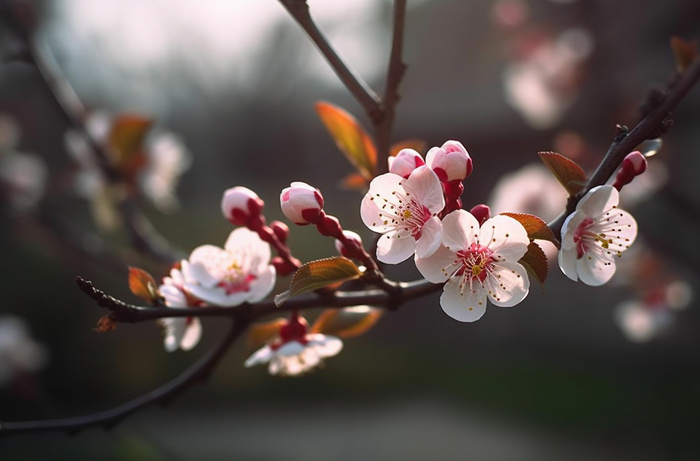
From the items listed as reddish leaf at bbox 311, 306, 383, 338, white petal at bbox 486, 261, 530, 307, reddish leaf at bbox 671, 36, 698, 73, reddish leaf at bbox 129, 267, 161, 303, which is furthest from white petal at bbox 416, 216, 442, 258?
reddish leaf at bbox 671, 36, 698, 73

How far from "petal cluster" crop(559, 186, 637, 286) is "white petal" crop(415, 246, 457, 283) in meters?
0.12

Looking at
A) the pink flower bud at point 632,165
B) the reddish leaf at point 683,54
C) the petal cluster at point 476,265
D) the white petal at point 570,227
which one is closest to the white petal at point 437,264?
the petal cluster at point 476,265

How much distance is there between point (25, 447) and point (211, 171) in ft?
30.3

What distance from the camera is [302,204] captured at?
0.74 metres

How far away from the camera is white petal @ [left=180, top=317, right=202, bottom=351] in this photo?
0.89m

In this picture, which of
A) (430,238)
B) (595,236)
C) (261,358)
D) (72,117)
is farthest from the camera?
(72,117)

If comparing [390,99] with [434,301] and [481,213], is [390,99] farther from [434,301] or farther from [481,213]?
[434,301]

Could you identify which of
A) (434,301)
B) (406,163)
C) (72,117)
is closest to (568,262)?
(406,163)

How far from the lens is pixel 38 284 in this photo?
5535 millimetres

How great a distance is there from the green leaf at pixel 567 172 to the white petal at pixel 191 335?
19.9 inches

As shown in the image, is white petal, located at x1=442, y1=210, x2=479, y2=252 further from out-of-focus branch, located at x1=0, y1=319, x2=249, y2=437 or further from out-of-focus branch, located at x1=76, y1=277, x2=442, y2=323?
out-of-focus branch, located at x1=0, y1=319, x2=249, y2=437

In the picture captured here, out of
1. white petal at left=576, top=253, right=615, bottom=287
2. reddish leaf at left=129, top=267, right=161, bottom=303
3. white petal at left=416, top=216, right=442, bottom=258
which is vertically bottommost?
white petal at left=576, top=253, right=615, bottom=287

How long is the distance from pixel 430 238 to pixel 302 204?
0.16 meters

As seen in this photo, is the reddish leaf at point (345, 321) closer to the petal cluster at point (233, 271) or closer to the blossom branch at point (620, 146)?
the petal cluster at point (233, 271)
